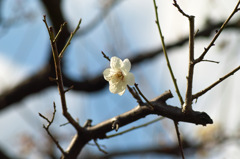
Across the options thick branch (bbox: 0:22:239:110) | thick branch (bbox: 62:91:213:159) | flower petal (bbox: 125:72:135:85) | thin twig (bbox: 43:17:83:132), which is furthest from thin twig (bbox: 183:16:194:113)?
thick branch (bbox: 0:22:239:110)

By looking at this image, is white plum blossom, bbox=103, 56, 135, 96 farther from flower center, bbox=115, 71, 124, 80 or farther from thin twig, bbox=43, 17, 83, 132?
thin twig, bbox=43, 17, 83, 132

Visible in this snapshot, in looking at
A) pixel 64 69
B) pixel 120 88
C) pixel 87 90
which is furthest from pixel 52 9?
Result: pixel 120 88

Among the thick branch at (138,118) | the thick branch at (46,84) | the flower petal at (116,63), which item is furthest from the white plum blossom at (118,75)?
the thick branch at (46,84)

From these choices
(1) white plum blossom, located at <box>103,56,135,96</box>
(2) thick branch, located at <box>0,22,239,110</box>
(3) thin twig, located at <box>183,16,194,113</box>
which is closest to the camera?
(3) thin twig, located at <box>183,16,194,113</box>

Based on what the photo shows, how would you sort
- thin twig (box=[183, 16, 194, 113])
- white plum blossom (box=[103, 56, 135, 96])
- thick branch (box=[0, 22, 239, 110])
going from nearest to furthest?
thin twig (box=[183, 16, 194, 113])
white plum blossom (box=[103, 56, 135, 96])
thick branch (box=[0, 22, 239, 110])

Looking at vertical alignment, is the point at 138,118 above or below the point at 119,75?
below

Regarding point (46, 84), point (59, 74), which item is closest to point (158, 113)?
point (59, 74)

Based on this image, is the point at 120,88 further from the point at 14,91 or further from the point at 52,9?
the point at 14,91

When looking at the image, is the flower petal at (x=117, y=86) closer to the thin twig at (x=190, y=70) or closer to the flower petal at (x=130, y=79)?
the flower petal at (x=130, y=79)

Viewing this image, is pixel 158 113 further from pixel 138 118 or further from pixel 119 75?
pixel 119 75
